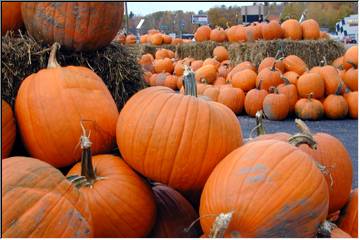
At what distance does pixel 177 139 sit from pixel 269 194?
13.4 inches

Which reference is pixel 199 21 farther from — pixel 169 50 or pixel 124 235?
pixel 124 235

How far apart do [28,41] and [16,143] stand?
1.87 ft

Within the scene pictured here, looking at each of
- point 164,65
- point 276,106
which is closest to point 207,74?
point 276,106

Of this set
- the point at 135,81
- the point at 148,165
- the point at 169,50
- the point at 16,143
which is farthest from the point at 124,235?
the point at 169,50

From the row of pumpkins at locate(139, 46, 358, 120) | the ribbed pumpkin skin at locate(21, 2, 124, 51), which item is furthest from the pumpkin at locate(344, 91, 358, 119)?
the ribbed pumpkin skin at locate(21, 2, 124, 51)

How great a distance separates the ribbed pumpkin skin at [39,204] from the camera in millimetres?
1188

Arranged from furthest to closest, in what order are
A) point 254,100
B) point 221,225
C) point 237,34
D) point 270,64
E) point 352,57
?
point 237,34 → point 270,64 → point 352,57 → point 254,100 → point 221,225

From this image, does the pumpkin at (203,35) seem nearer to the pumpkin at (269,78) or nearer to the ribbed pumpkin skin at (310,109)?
the pumpkin at (269,78)

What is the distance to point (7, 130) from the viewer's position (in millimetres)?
1682

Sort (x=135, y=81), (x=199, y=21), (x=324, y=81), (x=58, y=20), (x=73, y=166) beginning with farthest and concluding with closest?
(x=199, y=21) → (x=324, y=81) → (x=135, y=81) → (x=58, y=20) → (x=73, y=166)

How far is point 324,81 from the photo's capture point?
22.3 feet

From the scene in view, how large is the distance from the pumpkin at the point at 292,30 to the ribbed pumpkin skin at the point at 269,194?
309 inches

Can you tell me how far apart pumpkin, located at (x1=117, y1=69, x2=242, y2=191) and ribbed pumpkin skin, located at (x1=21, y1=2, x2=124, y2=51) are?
669mm

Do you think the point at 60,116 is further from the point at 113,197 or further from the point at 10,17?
the point at 10,17
